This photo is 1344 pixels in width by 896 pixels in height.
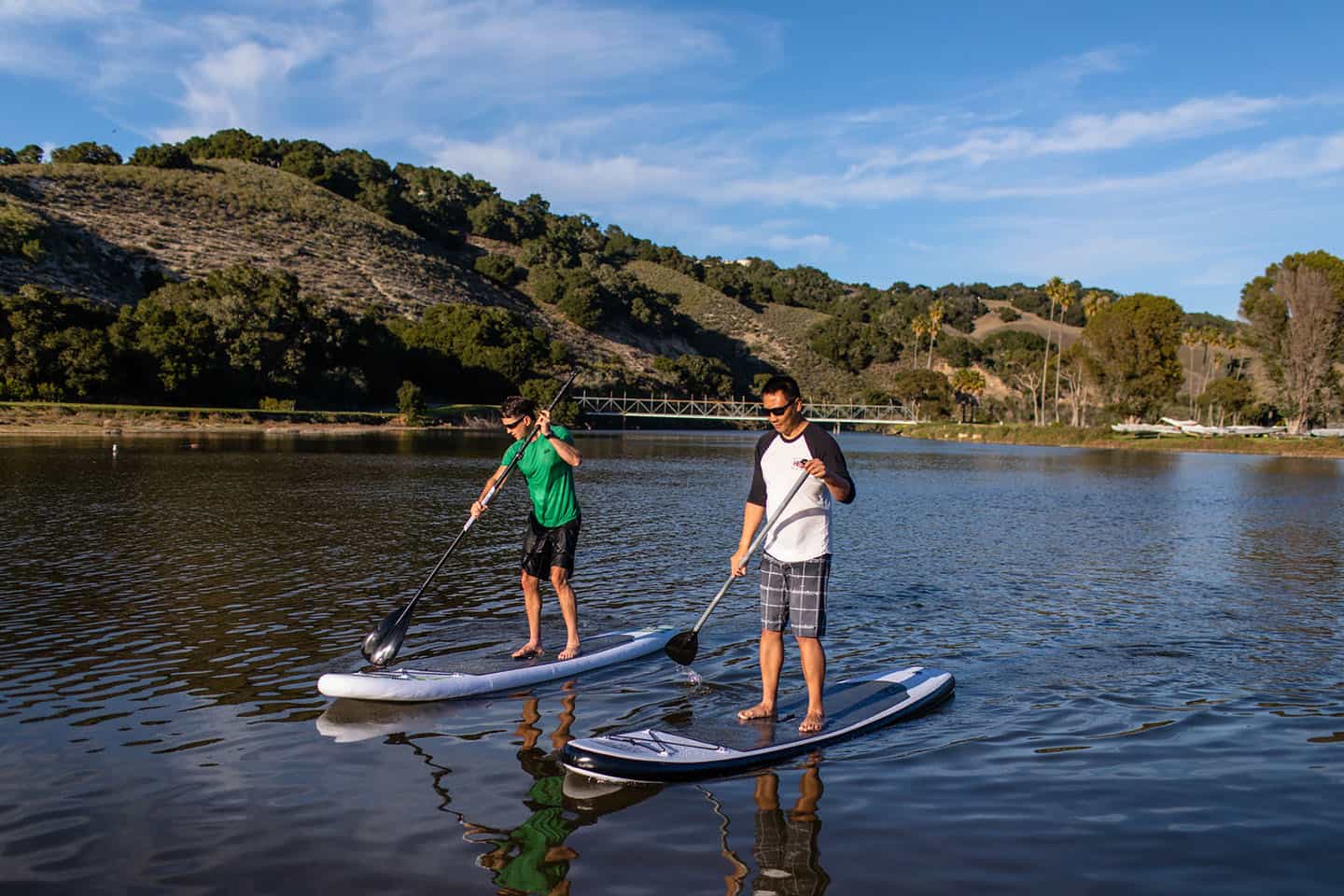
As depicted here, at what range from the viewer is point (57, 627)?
447 inches

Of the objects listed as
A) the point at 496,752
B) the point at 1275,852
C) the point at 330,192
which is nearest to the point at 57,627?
the point at 496,752

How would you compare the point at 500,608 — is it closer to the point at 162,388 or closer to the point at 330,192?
the point at 162,388

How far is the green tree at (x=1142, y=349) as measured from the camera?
9906cm

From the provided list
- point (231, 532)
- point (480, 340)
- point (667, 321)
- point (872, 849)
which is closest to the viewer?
point (872, 849)

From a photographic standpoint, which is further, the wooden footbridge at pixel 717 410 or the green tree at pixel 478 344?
the wooden footbridge at pixel 717 410

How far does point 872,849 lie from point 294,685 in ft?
19.7

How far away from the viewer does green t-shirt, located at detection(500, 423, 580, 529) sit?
999 centimetres

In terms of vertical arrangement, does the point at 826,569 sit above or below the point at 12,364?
below

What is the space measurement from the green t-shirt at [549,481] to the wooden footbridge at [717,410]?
102962 mm

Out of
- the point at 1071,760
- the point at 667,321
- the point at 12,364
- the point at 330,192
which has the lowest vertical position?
the point at 1071,760

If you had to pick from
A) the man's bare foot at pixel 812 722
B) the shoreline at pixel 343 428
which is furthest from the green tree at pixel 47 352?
the man's bare foot at pixel 812 722

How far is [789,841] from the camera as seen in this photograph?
20.1 feet

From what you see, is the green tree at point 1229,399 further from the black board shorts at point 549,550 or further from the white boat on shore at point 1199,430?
the black board shorts at point 549,550

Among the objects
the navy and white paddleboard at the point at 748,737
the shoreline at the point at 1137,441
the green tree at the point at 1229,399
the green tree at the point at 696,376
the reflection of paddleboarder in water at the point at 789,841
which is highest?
the green tree at the point at 696,376
